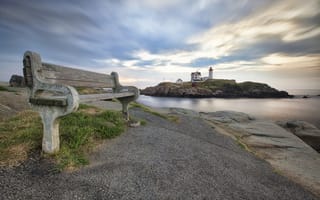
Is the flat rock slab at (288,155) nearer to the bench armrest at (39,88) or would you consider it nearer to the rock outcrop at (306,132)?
the rock outcrop at (306,132)

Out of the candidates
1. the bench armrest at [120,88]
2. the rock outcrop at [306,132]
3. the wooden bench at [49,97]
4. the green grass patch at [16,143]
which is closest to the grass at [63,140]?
the green grass patch at [16,143]

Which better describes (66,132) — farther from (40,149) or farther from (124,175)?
(124,175)

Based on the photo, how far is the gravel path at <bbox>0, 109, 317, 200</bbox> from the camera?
2104mm

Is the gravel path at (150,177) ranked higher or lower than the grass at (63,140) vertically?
lower

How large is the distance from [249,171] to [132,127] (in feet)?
11.7

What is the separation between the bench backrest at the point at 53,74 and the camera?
8.41 feet

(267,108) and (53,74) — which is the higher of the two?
(53,74)

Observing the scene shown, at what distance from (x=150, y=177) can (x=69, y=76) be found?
2.60 metres

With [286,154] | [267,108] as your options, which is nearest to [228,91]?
[267,108]

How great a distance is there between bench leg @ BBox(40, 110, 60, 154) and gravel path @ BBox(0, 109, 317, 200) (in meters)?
0.25

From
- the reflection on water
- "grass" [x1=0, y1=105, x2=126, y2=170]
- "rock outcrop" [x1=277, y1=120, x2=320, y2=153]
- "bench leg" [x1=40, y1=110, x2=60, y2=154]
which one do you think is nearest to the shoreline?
"rock outcrop" [x1=277, y1=120, x2=320, y2=153]

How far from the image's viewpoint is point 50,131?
8.89 ft

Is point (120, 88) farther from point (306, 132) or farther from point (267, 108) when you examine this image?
point (267, 108)

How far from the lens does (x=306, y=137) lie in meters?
10.2
